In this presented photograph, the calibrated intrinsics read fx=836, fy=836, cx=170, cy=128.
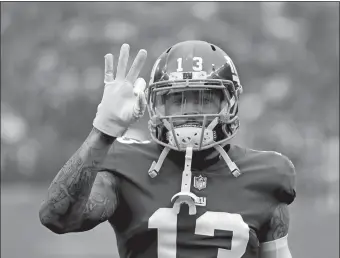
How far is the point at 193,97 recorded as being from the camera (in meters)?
2.52

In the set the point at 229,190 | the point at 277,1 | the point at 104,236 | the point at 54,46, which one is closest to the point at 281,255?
the point at 229,190

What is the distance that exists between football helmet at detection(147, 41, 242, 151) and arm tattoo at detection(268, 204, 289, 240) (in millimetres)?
272

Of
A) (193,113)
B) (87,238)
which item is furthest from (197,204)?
(87,238)

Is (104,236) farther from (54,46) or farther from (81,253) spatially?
(54,46)

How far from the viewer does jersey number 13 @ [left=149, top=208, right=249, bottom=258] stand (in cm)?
246

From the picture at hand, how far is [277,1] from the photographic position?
18.8 m

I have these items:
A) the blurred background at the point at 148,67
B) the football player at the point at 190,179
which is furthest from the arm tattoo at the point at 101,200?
the blurred background at the point at 148,67

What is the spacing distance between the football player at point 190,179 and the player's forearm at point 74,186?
3 centimetres

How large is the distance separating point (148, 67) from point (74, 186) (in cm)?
1316

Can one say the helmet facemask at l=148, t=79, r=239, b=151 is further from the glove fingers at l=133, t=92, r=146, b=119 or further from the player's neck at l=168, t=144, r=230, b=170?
the glove fingers at l=133, t=92, r=146, b=119

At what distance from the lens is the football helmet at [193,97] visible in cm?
247

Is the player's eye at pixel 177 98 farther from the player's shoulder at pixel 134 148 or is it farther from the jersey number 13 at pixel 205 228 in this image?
the jersey number 13 at pixel 205 228

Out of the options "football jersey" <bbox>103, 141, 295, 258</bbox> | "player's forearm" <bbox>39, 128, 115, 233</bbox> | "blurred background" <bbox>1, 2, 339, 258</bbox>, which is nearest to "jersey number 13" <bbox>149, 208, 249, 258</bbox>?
"football jersey" <bbox>103, 141, 295, 258</bbox>

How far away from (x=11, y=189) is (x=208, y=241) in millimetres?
14001
